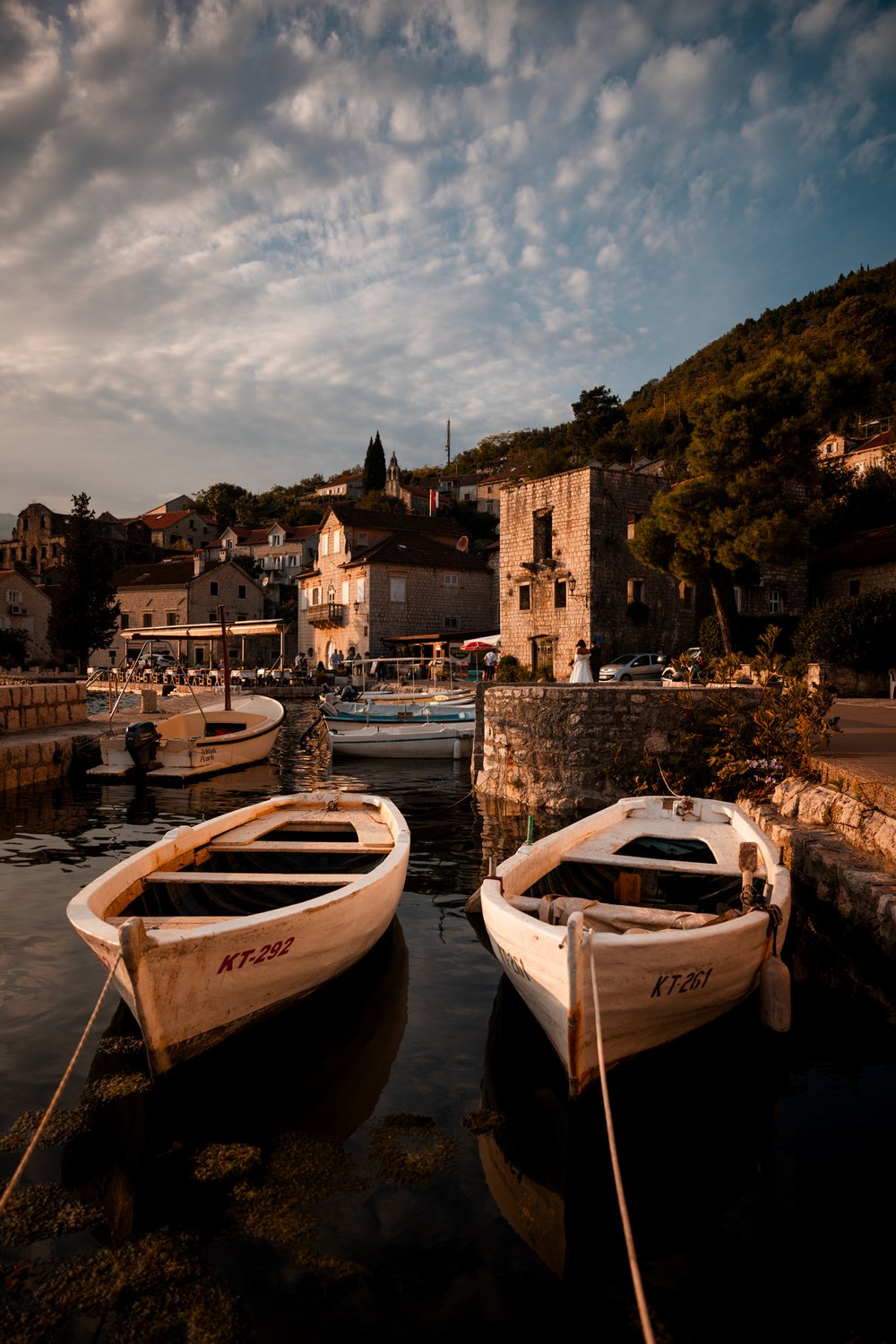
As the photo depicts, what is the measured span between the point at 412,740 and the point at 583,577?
45.7 feet

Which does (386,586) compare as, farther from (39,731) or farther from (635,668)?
(39,731)

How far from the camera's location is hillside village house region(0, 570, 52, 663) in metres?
57.5

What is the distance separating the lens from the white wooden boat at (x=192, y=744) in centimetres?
1773

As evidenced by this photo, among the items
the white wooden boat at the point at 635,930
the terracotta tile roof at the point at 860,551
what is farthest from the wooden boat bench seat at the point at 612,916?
the terracotta tile roof at the point at 860,551

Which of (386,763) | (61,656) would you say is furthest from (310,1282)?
(61,656)

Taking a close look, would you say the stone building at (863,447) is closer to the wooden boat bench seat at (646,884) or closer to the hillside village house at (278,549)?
the wooden boat bench seat at (646,884)

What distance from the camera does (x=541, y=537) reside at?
3412 cm

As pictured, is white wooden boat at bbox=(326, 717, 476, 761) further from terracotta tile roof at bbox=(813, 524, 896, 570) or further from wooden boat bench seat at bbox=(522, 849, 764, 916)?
A: terracotta tile roof at bbox=(813, 524, 896, 570)

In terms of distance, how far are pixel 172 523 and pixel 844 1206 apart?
85.7 metres

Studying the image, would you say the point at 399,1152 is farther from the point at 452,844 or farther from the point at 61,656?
the point at 61,656

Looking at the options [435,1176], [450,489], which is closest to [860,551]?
[435,1176]

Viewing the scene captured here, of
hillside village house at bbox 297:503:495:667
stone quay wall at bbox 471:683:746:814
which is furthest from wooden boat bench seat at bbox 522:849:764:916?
hillside village house at bbox 297:503:495:667

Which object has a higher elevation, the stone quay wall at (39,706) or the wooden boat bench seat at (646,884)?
the stone quay wall at (39,706)

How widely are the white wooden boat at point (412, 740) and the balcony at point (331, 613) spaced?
27.5 metres
